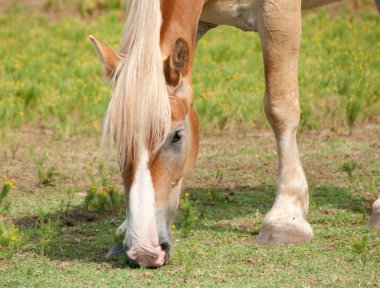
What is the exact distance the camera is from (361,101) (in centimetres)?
862

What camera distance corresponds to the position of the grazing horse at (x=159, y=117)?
430cm

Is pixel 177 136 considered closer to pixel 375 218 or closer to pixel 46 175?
pixel 375 218

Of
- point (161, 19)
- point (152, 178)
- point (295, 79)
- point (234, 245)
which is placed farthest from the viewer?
point (295, 79)

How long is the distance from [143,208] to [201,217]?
1.58 m

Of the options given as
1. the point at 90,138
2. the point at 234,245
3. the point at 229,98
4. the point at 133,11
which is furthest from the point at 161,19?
the point at 229,98

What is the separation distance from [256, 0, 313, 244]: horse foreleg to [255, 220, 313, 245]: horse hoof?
0.05 meters

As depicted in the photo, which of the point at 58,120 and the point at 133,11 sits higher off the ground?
the point at 133,11

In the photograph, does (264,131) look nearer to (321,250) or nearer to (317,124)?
(317,124)

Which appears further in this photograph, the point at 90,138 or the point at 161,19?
the point at 90,138

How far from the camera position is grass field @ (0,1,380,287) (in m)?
4.60

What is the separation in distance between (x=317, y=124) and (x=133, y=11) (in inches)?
Answer: 159

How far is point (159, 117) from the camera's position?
171 inches

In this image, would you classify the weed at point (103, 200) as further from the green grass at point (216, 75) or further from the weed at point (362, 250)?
the green grass at point (216, 75)

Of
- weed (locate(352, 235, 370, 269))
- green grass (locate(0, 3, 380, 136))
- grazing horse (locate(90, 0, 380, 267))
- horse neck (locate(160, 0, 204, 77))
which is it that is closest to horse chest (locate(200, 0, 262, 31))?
grazing horse (locate(90, 0, 380, 267))
